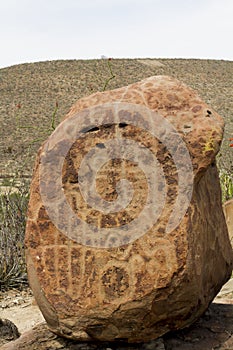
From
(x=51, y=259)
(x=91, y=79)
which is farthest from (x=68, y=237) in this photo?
(x=91, y=79)

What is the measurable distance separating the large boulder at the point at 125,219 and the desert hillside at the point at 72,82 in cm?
2530

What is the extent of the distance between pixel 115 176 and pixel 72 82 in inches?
1448

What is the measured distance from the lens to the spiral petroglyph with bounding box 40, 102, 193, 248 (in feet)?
10.9

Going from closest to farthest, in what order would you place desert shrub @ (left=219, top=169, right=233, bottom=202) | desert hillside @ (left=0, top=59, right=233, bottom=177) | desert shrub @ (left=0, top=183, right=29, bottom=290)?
desert shrub @ (left=0, top=183, right=29, bottom=290), desert shrub @ (left=219, top=169, right=233, bottom=202), desert hillside @ (left=0, top=59, right=233, bottom=177)

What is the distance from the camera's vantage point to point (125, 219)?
3.34 metres

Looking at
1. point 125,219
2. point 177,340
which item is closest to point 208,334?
point 177,340

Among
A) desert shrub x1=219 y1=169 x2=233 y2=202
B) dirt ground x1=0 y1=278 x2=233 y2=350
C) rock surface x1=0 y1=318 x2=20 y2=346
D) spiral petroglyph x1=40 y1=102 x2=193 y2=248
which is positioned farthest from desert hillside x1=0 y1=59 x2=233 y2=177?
spiral petroglyph x1=40 y1=102 x2=193 y2=248

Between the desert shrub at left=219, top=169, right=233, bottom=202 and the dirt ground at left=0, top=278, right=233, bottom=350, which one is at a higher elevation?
the dirt ground at left=0, top=278, right=233, bottom=350

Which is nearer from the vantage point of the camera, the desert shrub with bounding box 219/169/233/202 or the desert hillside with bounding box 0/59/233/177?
the desert shrub with bounding box 219/169/233/202

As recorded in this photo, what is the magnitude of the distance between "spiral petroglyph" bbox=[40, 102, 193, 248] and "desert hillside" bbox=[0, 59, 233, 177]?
25302mm

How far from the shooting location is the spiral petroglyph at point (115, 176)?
3.33 metres

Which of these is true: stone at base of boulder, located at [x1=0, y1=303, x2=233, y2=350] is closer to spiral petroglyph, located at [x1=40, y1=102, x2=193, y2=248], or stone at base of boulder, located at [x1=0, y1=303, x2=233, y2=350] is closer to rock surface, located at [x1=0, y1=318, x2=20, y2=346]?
spiral petroglyph, located at [x1=40, y1=102, x2=193, y2=248]

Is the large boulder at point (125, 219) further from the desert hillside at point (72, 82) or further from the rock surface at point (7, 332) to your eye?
the desert hillside at point (72, 82)

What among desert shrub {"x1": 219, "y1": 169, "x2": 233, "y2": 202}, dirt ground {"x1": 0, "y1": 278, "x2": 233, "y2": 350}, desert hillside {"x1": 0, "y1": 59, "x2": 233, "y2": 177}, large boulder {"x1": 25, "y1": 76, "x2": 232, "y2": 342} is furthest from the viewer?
desert hillside {"x1": 0, "y1": 59, "x2": 233, "y2": 177}
